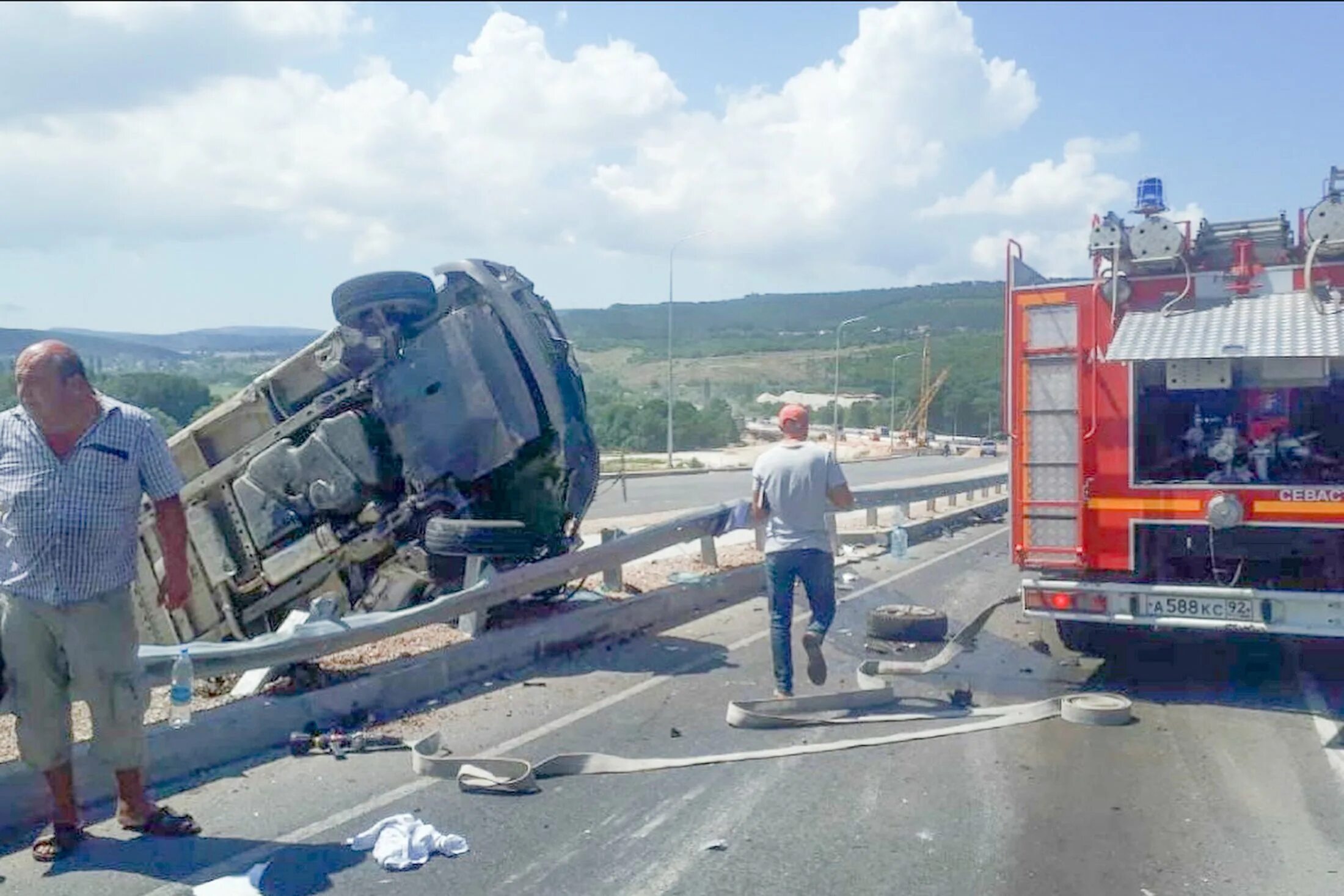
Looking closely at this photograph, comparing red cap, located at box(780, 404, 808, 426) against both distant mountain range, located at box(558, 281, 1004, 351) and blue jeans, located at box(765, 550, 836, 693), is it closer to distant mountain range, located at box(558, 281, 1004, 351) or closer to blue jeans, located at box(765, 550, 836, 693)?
blue jeans, located at box(765, 550, 836, 693)

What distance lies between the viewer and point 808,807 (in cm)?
586

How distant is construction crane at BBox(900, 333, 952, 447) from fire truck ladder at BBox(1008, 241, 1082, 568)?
6808 centimetres

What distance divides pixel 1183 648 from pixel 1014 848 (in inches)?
206

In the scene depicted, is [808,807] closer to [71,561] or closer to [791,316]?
[71,561]

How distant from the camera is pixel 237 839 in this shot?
5426mm

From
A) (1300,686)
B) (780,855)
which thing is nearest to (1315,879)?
(780,855)

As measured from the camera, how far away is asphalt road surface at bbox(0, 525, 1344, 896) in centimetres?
500

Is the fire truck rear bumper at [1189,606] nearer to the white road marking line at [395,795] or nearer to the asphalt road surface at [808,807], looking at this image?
the asphalt road surface at [808,807]

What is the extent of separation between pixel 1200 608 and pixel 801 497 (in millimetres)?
2512

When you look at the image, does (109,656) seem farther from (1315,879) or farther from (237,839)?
(1315,879)

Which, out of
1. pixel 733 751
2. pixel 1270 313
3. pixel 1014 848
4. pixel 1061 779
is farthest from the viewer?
pixel 1270 313

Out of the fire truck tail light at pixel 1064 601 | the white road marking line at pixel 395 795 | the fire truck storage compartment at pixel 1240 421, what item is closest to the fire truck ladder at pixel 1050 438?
the fire truck tail light at pixel 1064 601

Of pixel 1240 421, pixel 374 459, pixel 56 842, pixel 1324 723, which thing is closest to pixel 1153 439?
pixel 1240 421

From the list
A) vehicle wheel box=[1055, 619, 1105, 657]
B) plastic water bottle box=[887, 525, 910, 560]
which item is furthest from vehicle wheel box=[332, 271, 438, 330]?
plastic water bottle box=[887, 525, 910, 560]
